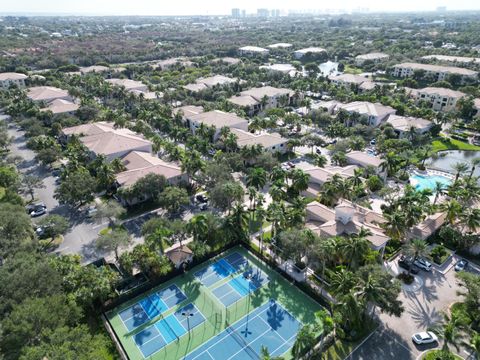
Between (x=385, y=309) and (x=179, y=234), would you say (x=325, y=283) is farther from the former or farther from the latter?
(x=179, y=234)

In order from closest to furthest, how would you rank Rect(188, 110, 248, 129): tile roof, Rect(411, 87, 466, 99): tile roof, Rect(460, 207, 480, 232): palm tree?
Rect(460, 207, 480, 232): palm tree → Rect(188, 110, 248, 129): tile roof → Rect(411, 87, 466, 99): tile roof

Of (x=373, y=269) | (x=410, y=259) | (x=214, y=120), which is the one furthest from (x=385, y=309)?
(x=214, y=120)

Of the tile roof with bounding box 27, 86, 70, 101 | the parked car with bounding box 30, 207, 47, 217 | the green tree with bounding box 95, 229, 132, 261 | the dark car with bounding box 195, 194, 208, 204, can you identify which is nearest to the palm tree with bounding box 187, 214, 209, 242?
the green tree with bounding box 95, 229, 132, 261

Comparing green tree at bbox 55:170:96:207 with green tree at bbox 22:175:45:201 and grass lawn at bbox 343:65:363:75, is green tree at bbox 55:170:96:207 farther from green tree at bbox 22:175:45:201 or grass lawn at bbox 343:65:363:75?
grass lawn at bbox 343:65:363:75

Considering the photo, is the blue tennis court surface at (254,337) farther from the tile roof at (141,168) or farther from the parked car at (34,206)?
the parked car at (34,206)

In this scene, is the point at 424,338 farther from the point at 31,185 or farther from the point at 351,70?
the point at 351,70

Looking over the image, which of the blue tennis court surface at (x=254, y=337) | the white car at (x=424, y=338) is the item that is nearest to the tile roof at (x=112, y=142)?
the blue tennis court surface at (x=254, y=337)
